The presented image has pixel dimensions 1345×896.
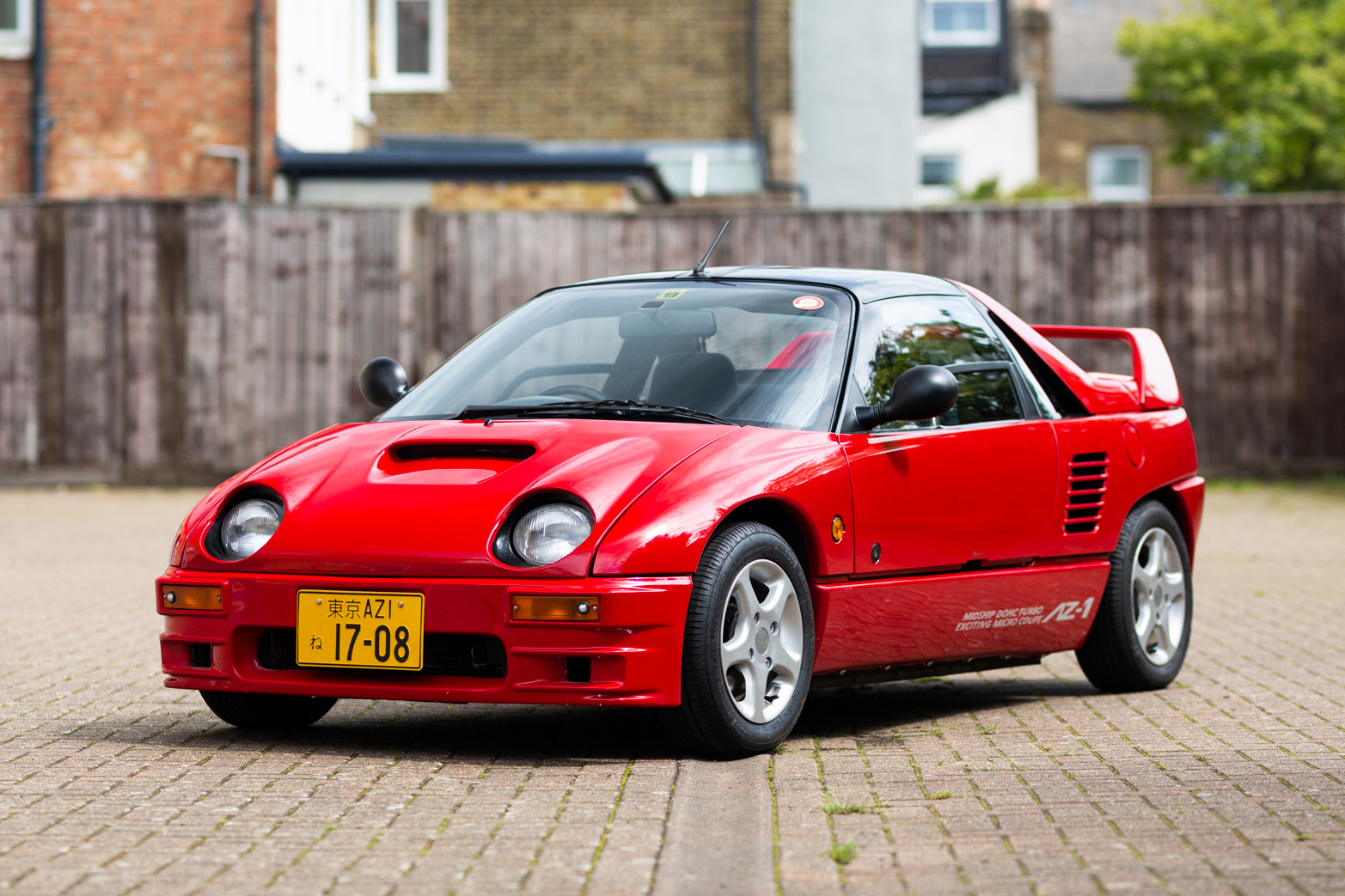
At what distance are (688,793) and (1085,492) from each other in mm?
2527

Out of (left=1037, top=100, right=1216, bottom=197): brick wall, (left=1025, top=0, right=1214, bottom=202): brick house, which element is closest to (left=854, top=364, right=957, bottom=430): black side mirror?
(left=1025, top=0, right=1214, bottom=202): brick house

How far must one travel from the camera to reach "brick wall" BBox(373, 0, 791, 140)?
2595 centimetres

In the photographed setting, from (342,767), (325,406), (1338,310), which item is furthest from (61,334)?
(342,767)

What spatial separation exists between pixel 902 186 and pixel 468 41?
21.9ft

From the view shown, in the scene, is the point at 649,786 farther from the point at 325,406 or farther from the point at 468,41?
the point at 468,41

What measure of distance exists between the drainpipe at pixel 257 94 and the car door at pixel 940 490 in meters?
13.5

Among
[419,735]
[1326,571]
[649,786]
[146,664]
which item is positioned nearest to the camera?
[649,786]

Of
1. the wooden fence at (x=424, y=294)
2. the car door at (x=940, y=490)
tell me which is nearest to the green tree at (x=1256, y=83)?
the wooden fence at (x=424, y=294)

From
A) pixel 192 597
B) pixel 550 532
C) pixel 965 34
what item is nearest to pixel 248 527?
pixel 192 597

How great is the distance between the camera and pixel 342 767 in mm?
5082

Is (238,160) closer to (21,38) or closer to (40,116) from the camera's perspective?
(40,116)

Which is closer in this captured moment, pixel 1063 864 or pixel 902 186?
pixel 1063 864

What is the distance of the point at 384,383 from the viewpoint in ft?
21.9

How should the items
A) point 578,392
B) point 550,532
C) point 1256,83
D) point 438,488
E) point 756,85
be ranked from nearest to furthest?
point 550,532 → point 438,488 → point 578,392 → point 756,85 → point 1256,83
